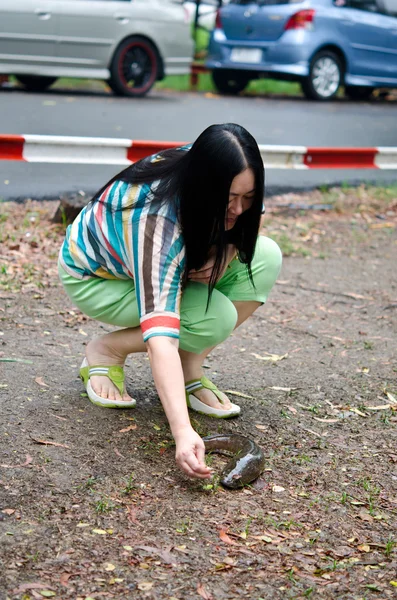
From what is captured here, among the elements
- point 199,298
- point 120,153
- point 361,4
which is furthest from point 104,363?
point 361,4

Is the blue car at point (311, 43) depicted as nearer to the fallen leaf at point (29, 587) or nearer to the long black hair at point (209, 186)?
the long black hair at point (209, 186)

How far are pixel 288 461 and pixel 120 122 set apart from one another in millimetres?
6470

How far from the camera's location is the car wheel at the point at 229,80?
12562 mm

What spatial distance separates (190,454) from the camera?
7.95 ft

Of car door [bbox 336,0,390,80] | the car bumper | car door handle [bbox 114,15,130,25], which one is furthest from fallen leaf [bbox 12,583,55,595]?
car door [bbox 336,0,390,80]

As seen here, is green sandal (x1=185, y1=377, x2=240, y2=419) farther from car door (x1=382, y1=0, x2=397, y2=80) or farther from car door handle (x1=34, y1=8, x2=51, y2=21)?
car door (x1=382, y1=0, x2=397, y2=80)

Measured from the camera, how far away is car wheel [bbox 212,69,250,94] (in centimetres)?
1256

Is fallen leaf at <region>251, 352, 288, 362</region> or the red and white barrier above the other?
the red and white barrier

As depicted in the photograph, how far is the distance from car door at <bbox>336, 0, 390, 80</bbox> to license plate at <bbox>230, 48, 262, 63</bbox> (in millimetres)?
1193

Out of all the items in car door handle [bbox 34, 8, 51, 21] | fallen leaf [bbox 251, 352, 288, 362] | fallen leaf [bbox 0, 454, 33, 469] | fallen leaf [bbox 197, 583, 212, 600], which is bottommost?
fallen leaf [bbox 251, 352, 288, 362]

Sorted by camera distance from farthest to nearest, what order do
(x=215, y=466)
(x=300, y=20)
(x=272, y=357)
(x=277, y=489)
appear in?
(x=300, y=20), (x=272, y=357), (x=215, y=466), (x=277, y=489)

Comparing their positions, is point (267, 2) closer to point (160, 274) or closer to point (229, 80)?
point (229, 80)

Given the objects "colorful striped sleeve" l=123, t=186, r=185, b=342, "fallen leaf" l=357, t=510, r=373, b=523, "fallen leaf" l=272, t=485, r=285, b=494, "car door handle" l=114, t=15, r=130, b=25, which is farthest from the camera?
"car door handle" l=114, t=15, r=130, b=25

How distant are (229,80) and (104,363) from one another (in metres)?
10.1
